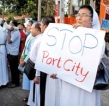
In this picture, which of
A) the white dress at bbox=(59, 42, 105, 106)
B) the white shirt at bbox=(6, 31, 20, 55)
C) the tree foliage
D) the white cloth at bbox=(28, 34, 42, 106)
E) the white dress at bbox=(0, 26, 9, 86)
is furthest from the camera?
the tree foliage

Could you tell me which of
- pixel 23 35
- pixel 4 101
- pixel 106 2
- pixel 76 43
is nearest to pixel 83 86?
pixel 76 43

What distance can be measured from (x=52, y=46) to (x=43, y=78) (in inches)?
21.4

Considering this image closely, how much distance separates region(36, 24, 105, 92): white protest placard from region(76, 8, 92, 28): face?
0.10 metres

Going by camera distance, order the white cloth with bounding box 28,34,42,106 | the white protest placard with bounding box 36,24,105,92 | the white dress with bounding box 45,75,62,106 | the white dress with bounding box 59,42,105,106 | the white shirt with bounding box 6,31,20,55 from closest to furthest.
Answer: the white protest placard with bounding box 36,24,105,92
the white dress with bounding box 59,42,105,106
the white dress with bounding box 45,75,62,106
the white cloth with bounding box 28,34,42,106
the white shirt with bounding box 6,31,20,55

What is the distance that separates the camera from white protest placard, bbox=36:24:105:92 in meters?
2.22

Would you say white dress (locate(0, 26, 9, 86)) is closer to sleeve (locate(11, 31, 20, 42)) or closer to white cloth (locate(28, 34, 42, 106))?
sleeve (locate(11, 31, 20, 42))

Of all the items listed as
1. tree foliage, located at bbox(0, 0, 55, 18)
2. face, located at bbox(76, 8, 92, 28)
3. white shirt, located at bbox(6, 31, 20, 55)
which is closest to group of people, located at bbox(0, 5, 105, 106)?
face, located at bbox(76, 8, 92, 28)

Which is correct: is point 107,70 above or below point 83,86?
above

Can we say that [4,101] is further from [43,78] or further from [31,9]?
[31,9]

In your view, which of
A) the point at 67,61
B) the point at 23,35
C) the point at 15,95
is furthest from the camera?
the point at 23,35

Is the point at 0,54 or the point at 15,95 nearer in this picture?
the point at 15,95

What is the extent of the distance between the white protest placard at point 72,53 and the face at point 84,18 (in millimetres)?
104

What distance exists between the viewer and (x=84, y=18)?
2.41 metres

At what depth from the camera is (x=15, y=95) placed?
4848 mm
